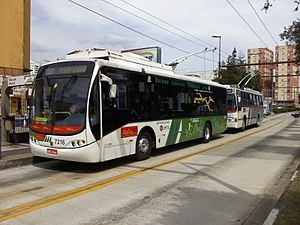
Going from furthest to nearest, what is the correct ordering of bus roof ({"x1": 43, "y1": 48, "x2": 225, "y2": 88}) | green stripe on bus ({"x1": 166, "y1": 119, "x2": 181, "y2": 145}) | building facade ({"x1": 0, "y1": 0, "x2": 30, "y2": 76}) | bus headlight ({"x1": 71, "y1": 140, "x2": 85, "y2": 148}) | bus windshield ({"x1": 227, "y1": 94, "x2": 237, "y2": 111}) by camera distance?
bus windshield ({"x1": 227, "y1": 94, "x2": 237, "y2": 111})
building facade ({"x1": 0, "y1": 0, "x2": 30, "y2": 76})
green stripe on bus ({"x1": 166, "y1": 119, "x2": 181, "y2": 145})
bus roof ({"x1": 43, "y1": 48, "x2": 225, "y2": 88})
bus headlight ({"x1": 71, "y1": 140, "x2": 85, "y2": 148})

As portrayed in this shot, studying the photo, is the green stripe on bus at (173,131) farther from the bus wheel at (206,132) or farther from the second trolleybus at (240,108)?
the second trolleybus at (240,108)

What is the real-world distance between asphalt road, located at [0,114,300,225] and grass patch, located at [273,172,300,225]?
0.95 feet

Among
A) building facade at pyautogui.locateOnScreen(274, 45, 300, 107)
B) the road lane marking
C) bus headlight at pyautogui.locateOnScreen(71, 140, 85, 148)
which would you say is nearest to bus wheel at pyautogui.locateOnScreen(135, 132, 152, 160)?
the road lane marking

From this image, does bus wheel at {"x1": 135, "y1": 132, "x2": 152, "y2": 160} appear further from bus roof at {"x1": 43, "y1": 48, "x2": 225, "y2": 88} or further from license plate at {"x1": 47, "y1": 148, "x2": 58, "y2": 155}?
license plate at {"x1": 47, "y1": 148, "x2": 58, "y2": 155}

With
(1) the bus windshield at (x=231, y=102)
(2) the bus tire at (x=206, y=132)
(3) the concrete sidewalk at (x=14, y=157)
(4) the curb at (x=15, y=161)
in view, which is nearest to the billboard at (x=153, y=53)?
(1) the bus windshield at (x=231, y=102)

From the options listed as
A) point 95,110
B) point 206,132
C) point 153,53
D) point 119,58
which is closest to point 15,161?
point 95,110

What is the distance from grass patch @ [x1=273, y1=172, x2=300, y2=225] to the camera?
4.96 m

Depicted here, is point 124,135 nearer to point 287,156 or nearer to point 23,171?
point 23,171

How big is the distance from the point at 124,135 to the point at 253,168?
3877 mm

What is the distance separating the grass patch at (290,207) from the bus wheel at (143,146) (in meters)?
4.79

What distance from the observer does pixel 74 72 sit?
8953mm

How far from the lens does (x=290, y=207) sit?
564cm

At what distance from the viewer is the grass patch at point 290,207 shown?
16.3 feet

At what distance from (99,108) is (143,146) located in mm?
2674
